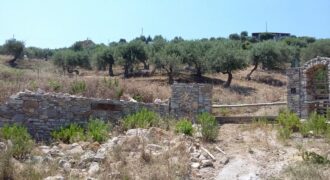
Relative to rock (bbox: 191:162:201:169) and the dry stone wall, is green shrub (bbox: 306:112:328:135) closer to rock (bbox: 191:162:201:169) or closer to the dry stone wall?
the dry stone wall

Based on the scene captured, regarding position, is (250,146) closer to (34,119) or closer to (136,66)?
(34,119)

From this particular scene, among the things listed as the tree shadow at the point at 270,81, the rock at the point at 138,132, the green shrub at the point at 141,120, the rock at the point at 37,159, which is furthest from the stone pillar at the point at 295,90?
the tree shadow at the point at 270,81

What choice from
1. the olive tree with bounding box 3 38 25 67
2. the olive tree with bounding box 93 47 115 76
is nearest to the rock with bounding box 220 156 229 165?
the olive tree with bounding box 93 47 115 76

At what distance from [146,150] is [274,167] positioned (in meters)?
2.61

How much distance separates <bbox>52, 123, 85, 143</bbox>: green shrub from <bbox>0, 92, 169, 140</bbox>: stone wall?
0.63 m

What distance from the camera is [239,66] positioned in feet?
104

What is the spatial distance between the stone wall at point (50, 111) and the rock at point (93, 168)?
3.36m

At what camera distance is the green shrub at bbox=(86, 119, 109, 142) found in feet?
32.7

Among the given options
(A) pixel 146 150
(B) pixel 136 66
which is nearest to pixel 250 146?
(A) pixel 146 150

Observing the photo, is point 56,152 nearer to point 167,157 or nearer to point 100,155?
point 100,155

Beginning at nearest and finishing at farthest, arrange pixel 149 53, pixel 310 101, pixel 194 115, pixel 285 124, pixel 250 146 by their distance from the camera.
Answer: pixel 250 146, pixel 285 124, pixel 194 115, pixel 310 101, pixel 149 53

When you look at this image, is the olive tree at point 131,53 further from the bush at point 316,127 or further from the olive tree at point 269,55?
the bush at point 316,127

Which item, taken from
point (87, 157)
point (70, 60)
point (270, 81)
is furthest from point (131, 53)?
point (87, 157)

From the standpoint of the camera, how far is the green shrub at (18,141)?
8.36m
